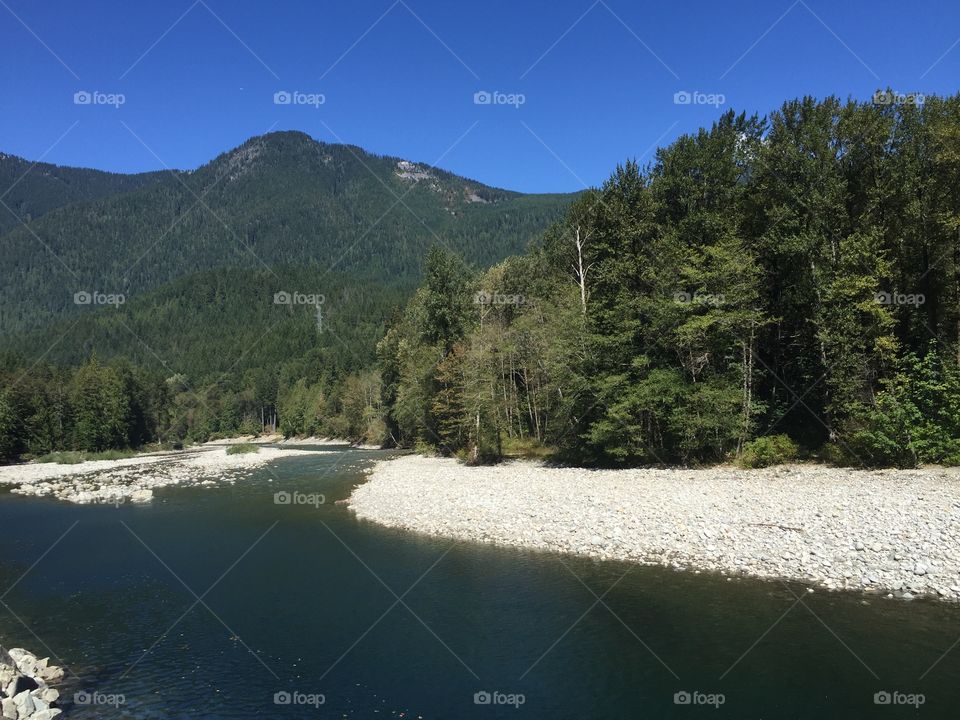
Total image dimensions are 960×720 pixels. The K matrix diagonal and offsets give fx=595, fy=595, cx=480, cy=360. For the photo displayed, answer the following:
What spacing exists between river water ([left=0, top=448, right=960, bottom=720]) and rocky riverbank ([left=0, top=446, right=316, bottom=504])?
20768mm

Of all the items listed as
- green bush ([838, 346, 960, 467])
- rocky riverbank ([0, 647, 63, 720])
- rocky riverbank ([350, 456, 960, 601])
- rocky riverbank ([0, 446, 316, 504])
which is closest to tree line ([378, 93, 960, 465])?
green bush ([838, 346, 960, 467])

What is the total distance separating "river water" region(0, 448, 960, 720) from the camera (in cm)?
1173

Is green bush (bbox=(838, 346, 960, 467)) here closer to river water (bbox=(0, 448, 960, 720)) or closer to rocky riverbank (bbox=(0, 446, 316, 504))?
river water (bbox=(0, 448, 960, 720))

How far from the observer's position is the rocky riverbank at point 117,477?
42.0 m

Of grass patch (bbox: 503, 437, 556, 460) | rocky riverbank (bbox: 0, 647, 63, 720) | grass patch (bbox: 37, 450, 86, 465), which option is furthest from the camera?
grass patch (bbox: 37, 450, 86, 465)

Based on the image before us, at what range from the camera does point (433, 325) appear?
5384 cm

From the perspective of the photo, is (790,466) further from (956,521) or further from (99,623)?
Answer: (99,623)

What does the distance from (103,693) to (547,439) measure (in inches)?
1345

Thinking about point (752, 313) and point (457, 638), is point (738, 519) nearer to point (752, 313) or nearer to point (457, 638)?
point (457, 638)

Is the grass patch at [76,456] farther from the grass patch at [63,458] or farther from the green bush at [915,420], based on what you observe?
the green bush at [915,420]

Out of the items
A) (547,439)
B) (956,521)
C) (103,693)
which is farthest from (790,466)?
(103,693)

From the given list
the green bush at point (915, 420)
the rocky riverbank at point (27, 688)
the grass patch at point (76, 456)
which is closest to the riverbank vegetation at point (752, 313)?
the green bush at point (915, 420)

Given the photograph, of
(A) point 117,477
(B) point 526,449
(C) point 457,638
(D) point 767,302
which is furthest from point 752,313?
(A) point 117,477

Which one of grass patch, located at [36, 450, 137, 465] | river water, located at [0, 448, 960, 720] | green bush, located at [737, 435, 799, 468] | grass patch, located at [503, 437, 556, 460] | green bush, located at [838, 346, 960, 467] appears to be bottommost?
grass patch, located at [36, 450, 137, 465]
